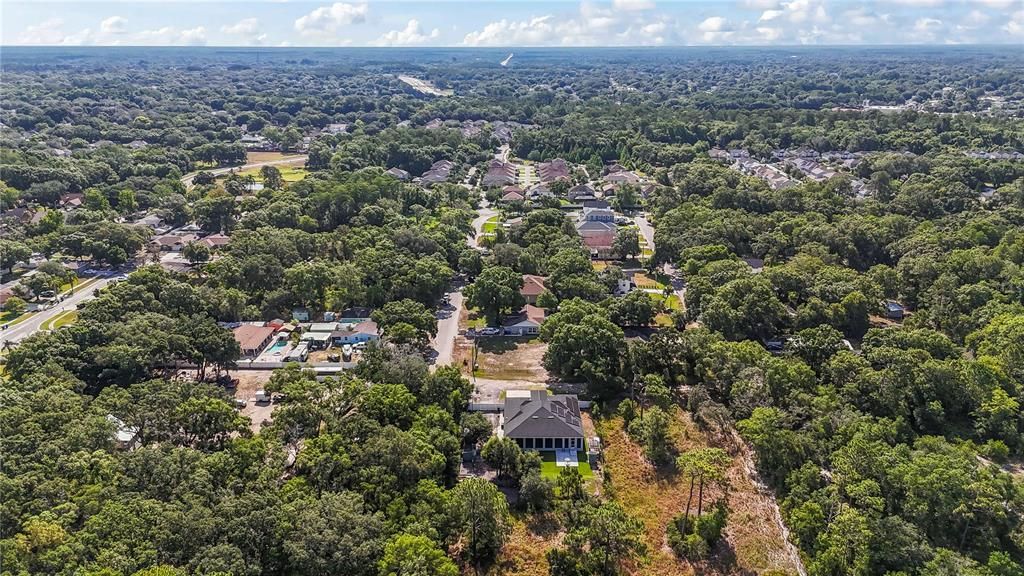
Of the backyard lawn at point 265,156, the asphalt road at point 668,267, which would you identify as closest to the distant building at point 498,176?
the asphalt road at point 668,267

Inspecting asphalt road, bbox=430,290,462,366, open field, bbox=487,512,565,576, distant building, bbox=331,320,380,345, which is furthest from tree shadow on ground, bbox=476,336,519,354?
open field, bbox=487,512,565,576

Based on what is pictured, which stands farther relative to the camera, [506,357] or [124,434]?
[506,357]

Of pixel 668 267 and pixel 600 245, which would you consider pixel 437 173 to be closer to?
pixel 600 245

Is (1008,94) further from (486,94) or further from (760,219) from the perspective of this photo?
(760,219)

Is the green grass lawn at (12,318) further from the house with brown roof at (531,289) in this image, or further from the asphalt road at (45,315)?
the house with brown roof at (531,289)

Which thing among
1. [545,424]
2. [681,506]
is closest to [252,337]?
[545,424]

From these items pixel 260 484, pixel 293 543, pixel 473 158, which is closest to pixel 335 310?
pixel 260 484
